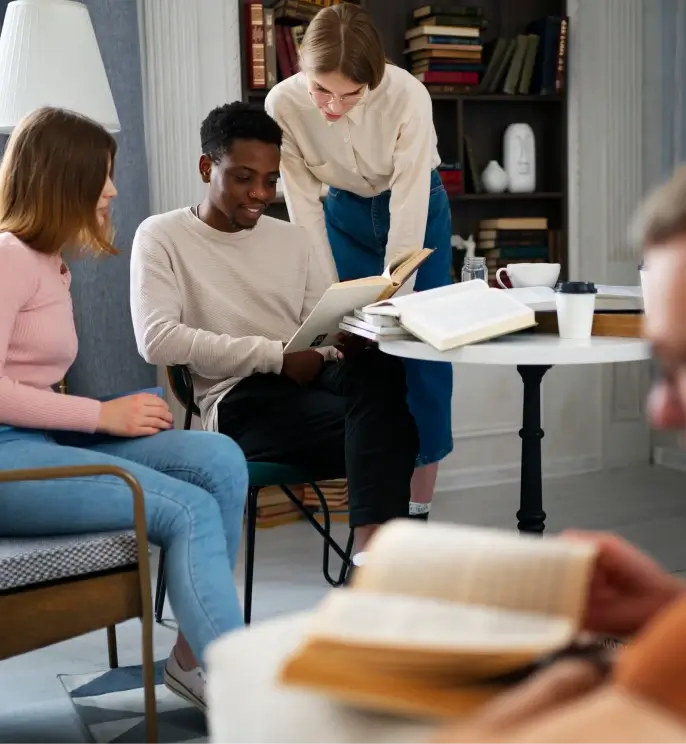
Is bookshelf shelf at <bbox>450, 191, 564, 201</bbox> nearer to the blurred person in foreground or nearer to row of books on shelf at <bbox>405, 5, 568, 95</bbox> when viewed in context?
row of books on shelf at <bbox>405, 5, 568, 95</bbox>

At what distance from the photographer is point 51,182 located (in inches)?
66.1

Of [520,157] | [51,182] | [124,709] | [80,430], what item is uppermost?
[520,157]

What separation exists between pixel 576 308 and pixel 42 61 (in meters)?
1.59

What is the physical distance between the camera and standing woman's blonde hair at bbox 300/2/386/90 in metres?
2.26

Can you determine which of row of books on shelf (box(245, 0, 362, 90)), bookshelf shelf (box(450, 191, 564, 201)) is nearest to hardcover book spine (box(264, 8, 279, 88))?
row of books on shelf (box(245, 0, 362, 90))

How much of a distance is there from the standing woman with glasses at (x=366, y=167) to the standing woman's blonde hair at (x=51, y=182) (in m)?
0.74

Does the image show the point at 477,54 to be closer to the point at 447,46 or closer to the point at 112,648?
the point at 447,46

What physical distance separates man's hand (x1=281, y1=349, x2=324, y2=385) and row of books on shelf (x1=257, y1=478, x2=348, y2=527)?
1099 millimetres

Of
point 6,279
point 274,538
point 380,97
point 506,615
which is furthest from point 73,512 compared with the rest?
point 274,538

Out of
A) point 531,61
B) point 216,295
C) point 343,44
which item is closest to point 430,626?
point 216,295

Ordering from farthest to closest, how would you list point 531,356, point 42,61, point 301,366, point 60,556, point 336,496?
point 336,496 < point 42,61 < point 301,366 < point 531,356 < point 60,556

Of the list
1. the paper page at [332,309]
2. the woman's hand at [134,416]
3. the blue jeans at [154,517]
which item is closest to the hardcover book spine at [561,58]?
the paper page at [332,309]

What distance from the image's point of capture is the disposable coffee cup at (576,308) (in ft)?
5.65

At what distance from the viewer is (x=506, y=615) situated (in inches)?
28.3
